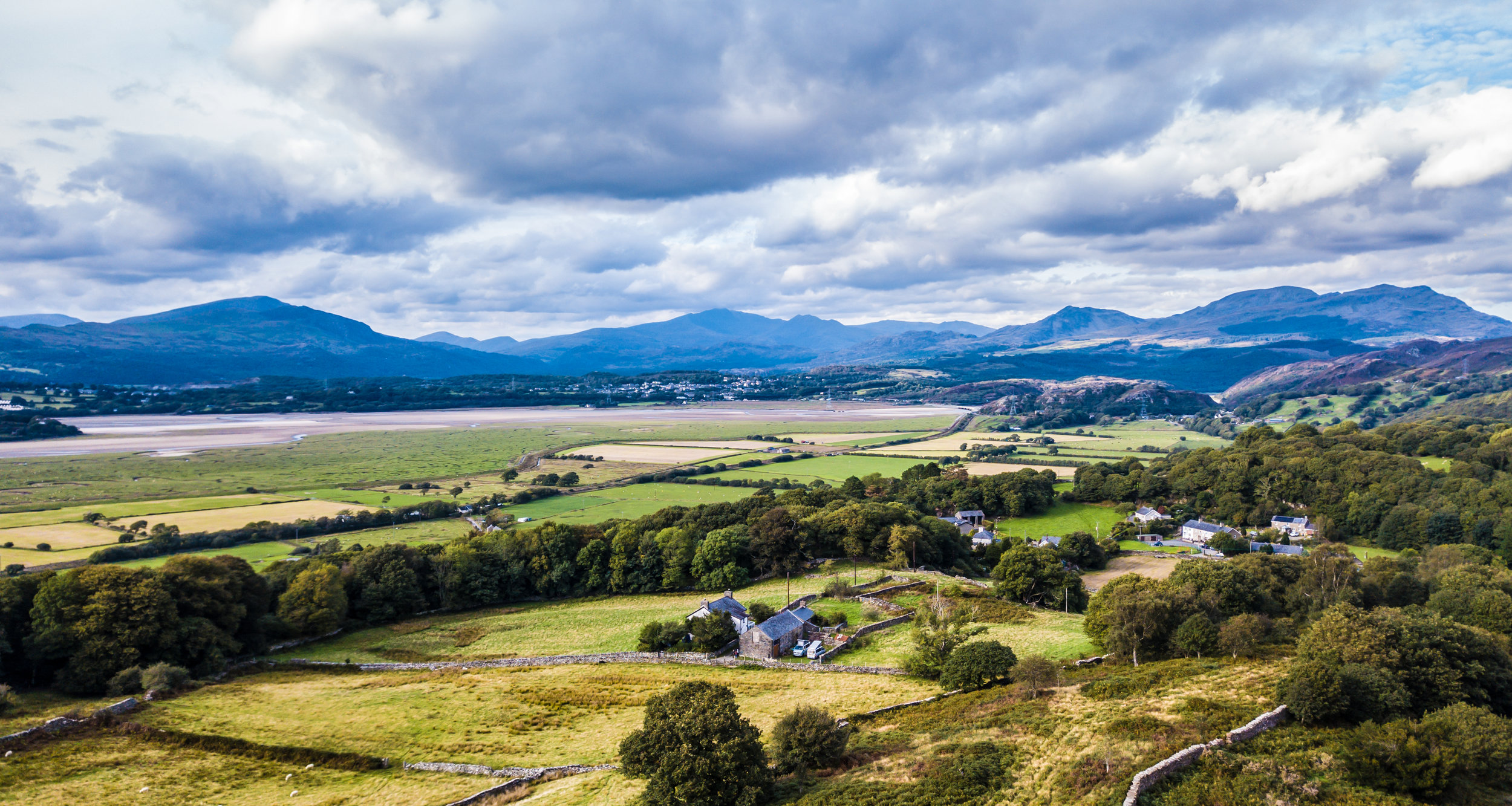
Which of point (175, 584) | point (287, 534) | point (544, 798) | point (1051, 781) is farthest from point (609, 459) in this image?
point (1051, 781)

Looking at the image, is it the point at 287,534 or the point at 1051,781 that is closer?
the point at 1051,781

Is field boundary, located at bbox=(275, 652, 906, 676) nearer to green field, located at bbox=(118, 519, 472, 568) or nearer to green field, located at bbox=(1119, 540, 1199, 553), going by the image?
green field, located at bbox=(118, 519, 472, 568)

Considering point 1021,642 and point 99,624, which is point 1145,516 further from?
point 99,624

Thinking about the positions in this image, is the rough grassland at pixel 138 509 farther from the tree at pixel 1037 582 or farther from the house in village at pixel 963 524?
the tree at pixel 1037 582

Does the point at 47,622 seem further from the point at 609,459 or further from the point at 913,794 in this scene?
the point at 609,459

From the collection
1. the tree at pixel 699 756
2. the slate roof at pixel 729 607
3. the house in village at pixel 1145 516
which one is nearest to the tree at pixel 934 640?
the slate roof at pixel 729 607

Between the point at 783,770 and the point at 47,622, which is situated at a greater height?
the point at 47,622
